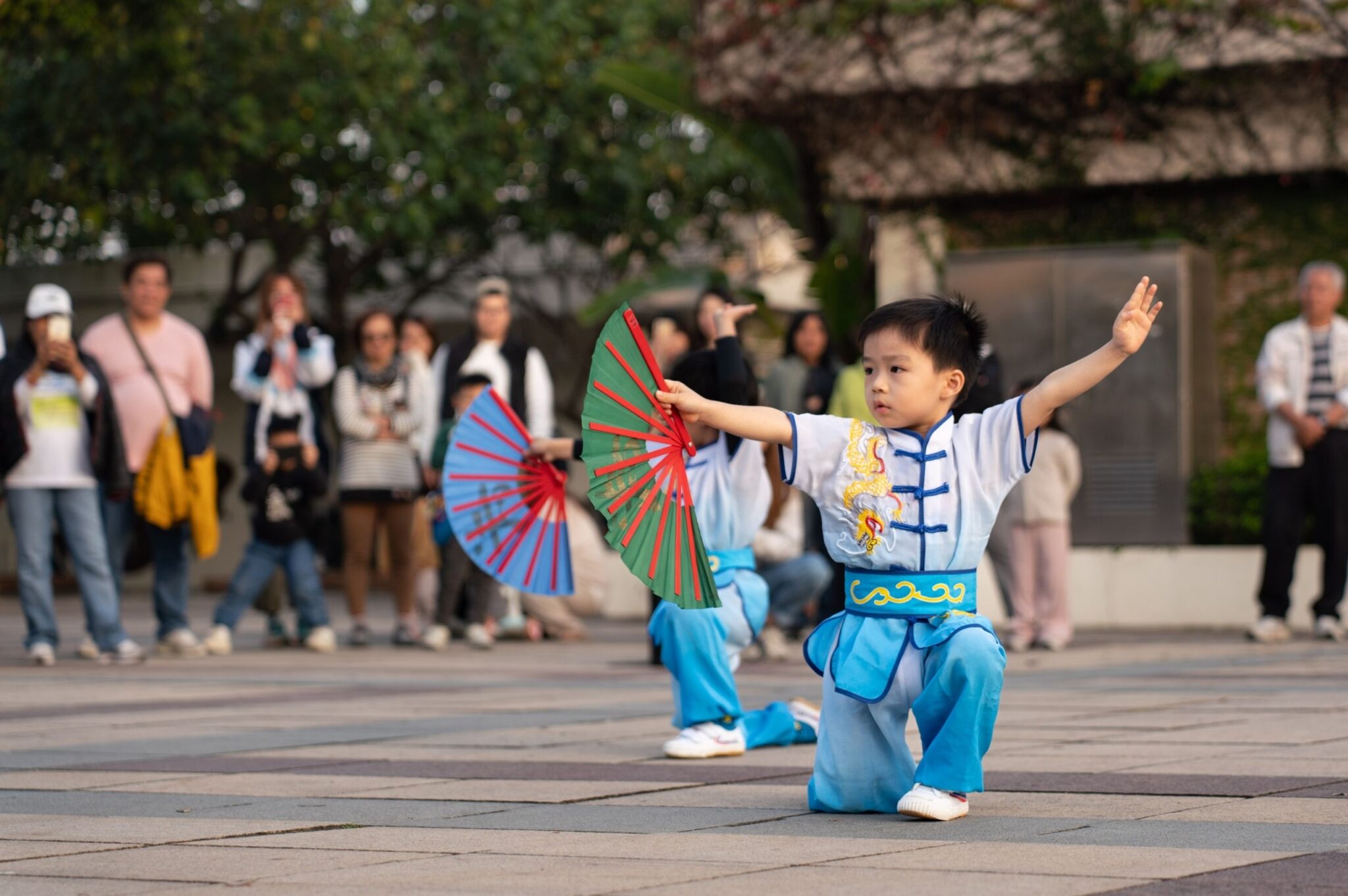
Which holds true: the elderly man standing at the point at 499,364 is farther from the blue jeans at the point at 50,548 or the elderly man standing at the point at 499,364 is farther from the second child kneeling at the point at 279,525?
the blue jeans at the point at 50,548

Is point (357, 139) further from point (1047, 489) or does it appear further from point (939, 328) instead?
point (939, 328)

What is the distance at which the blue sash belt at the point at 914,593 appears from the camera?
5027 millimetres

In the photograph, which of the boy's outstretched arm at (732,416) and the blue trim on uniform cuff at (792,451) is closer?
the boy's outstretched arm at (732,416)

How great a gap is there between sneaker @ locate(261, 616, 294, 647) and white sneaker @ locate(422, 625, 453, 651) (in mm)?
942

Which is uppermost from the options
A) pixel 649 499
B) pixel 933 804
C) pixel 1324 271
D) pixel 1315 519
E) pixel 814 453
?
pixel 1324 271

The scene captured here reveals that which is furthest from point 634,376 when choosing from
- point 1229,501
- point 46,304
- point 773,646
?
point 1229,501

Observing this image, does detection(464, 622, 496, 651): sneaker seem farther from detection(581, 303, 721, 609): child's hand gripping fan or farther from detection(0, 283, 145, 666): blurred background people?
detection(581, 303, 721, 609): child's hand gripping fan

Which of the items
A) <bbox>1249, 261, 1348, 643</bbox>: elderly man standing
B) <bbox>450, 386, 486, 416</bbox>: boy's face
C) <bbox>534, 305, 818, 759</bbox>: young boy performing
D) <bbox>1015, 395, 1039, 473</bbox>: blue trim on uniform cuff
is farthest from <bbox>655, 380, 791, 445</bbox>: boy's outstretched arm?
<bbox>1249, 261, 1348, 643</bbox>: elderly man standing

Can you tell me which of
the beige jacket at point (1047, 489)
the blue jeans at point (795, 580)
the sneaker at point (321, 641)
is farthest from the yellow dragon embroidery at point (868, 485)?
the sneaker at point (321, 641)

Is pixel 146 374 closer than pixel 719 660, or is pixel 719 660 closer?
pixel 719 660

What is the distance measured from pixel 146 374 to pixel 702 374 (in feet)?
17.6

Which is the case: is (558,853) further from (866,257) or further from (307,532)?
(866,257)

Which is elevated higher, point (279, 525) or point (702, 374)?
point (702, 374)

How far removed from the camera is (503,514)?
6.70 m
